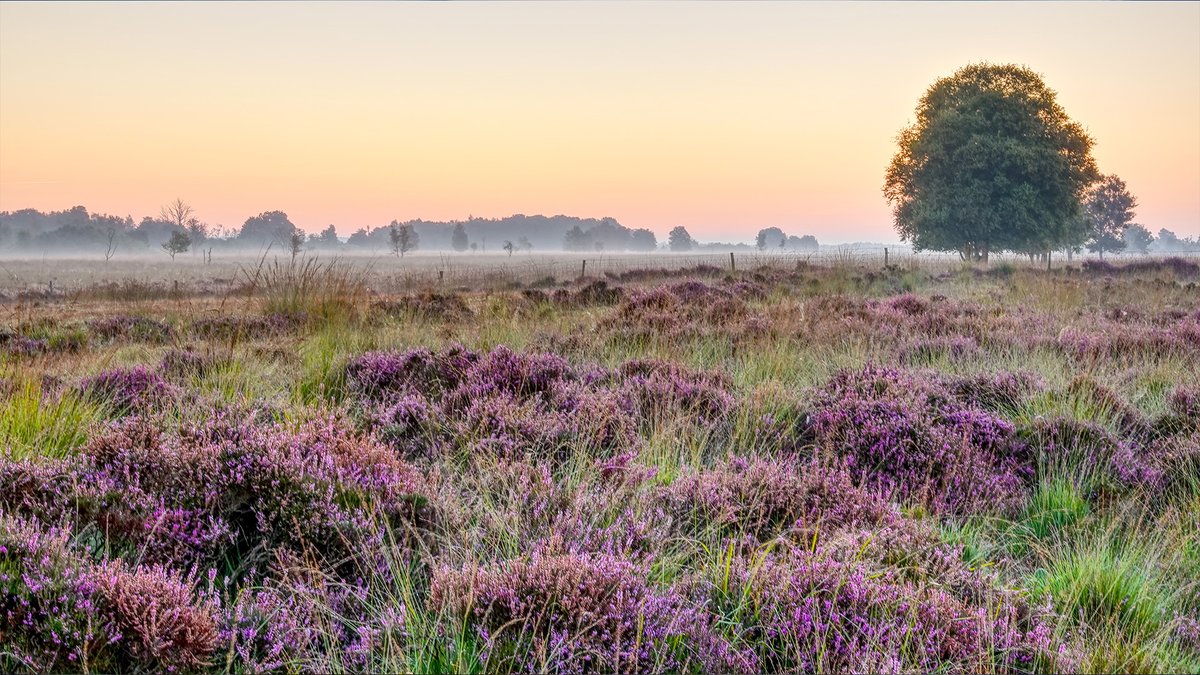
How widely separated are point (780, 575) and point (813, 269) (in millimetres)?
23599

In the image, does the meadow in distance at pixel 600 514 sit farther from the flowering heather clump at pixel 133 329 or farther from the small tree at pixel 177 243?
the small tree at pixel 177 243

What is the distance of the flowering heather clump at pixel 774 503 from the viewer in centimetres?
319

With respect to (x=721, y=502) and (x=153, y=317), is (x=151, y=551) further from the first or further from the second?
(x=153, y=317)

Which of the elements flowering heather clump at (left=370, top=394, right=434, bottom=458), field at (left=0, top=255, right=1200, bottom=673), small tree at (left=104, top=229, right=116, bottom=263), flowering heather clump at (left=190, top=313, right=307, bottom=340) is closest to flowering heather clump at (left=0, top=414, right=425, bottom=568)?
Answer: field at (left=0, top=255, right=1200, bottom=673)

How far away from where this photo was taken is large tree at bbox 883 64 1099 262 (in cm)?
3934

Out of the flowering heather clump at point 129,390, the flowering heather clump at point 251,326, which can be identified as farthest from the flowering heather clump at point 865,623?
the flowering heather clump at point 251,326

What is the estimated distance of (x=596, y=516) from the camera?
3.01m

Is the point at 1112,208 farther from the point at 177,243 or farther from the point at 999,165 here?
the point at 177,243

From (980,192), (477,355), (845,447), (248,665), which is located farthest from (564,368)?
(980,192)

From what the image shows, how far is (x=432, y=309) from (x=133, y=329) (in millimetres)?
4530

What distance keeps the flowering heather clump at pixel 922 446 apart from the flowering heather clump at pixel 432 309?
7.30 metres

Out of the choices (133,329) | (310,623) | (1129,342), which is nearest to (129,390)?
(310,623)

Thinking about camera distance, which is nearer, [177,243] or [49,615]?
[49,615]

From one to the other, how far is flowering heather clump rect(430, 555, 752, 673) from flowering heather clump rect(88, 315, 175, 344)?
359 inches
